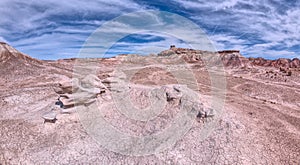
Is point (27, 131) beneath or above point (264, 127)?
beneath

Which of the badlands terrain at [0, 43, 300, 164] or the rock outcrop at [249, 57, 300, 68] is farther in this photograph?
the rock outcrop at [249, 57, 300, 68]

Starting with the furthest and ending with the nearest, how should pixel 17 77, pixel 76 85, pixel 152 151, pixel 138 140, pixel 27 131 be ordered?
pixel 17 77 → pixel 76 85 → pixel 27 131 → pixel 138 140 → pixel 152 151

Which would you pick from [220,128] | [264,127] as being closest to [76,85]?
[220,128]

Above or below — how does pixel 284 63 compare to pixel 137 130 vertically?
above

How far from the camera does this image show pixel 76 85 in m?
10.7

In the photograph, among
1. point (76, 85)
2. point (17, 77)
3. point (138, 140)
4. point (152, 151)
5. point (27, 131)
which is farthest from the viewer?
point (17, 77)

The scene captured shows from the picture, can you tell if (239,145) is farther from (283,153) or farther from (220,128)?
(283,153)

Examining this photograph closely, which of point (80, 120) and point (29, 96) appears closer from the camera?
point (80, 120)

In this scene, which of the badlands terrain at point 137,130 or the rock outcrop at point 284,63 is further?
the rock outcrop at point 284,63

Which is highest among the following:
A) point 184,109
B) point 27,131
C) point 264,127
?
point 184,109

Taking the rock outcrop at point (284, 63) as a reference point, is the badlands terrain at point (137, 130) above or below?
below

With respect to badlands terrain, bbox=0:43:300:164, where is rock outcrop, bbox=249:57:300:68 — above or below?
above

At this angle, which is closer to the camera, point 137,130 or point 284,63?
point 137,130

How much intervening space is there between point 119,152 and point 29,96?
12136 millimetres
